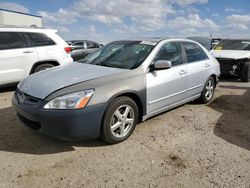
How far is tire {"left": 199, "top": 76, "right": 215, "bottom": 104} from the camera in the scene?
16.8ft

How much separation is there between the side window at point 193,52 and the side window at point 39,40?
152 inches

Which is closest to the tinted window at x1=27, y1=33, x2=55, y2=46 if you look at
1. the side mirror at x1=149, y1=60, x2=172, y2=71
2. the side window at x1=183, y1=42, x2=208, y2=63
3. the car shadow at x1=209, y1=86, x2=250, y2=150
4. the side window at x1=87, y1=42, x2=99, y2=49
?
the side window at x1=183, y1=42, x2=208, y2=63

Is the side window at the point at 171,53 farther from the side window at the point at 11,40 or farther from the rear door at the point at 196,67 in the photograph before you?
the side window at the point at 11,40

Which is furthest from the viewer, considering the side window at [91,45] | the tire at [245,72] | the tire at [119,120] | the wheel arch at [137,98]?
the side window at [91,45]

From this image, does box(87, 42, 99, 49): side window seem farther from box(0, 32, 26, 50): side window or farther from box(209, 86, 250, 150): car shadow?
box(209, 86, 250, 150): car shadow

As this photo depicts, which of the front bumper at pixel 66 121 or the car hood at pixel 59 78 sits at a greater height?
the car hood at pixel 59 78

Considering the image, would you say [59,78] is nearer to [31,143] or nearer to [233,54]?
[31,143]

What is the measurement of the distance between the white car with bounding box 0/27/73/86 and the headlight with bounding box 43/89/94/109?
3.70 m

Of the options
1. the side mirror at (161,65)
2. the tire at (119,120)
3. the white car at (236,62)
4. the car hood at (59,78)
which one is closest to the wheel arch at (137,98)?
the tire at (119,120)

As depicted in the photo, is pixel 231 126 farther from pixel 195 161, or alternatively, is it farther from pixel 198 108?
pixel 195 161

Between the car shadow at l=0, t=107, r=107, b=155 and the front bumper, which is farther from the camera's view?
the car shadow at l=0, t=107, r=107, b=155

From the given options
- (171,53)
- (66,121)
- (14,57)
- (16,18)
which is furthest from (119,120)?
(16,18)

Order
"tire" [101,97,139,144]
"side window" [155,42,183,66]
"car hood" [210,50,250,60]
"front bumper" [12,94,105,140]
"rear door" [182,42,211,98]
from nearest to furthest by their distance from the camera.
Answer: "front bumper" [12,94,105,140]
"tire" [101,97,139,144]
"side window" [155,42,183,66]
"rear door" [182,42,211,98]
"car hood" [210,50,250,60]

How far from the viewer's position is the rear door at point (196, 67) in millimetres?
4508
